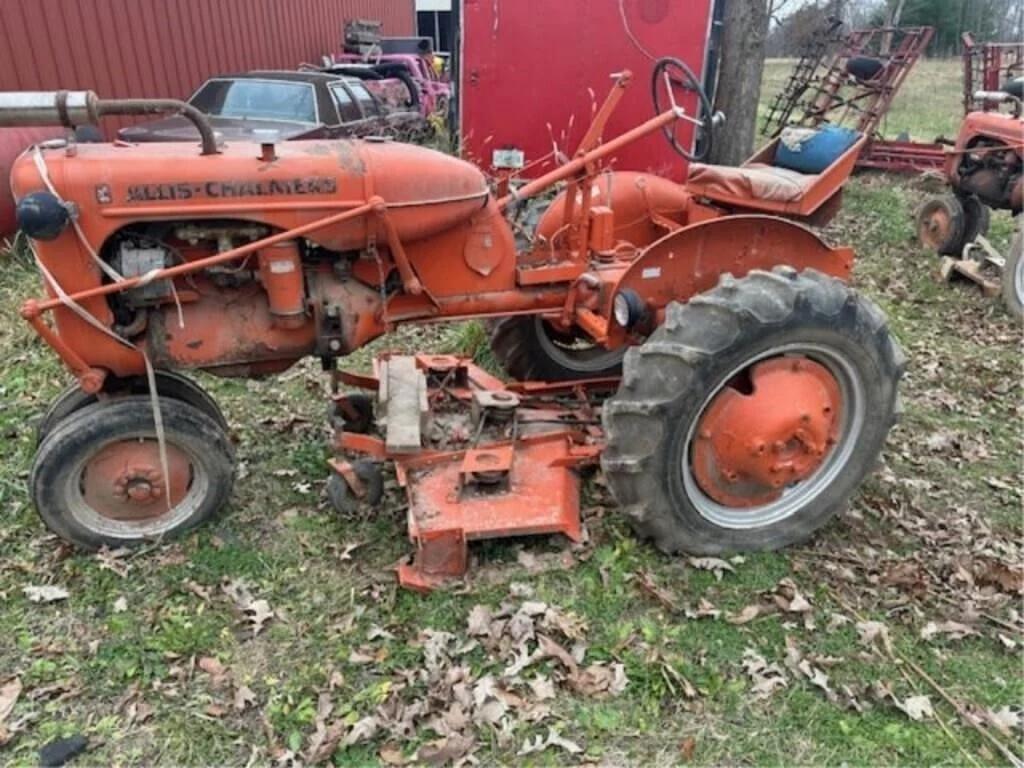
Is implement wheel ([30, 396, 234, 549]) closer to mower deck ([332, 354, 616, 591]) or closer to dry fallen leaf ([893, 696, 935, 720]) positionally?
mower deck ([332, 354, 616, 591])

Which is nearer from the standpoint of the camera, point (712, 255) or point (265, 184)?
point (265, 184)

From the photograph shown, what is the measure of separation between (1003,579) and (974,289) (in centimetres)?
419

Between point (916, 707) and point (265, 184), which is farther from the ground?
point (265, 184)

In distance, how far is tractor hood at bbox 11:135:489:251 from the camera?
2648 mm

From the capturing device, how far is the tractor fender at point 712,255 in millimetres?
3137

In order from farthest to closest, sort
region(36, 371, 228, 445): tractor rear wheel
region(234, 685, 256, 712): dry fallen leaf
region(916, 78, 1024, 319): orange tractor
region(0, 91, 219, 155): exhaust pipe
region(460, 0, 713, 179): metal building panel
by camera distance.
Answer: region(460, 0, 713, 179): metal building panel, region(916, 78, 1024, 319): orange tractor, region(36, 371, 228, 445): tractor rear wheel, region(0, 91, 219, 155): exhaust pipe, region(234, 685, 256, 712): dry fallen leaf

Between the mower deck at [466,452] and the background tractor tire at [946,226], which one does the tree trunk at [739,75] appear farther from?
the mower deck at [466,452]

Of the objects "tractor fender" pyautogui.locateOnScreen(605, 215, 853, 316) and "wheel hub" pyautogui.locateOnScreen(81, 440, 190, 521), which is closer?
"wheel hub" pyautogui.locateOnScreen(81, 440, 190, 521)

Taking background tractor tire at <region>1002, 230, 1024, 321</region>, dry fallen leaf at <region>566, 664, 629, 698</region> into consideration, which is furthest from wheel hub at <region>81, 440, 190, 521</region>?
background tractor tire at <region>1002, 230, 1024, 321</region>

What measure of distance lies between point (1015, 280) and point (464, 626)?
5.17 m

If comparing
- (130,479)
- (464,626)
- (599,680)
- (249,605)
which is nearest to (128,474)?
(130,479)

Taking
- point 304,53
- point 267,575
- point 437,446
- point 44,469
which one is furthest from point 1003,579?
point 304,53

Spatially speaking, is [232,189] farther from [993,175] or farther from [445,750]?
[993,175]

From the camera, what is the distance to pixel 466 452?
3.06 metres
